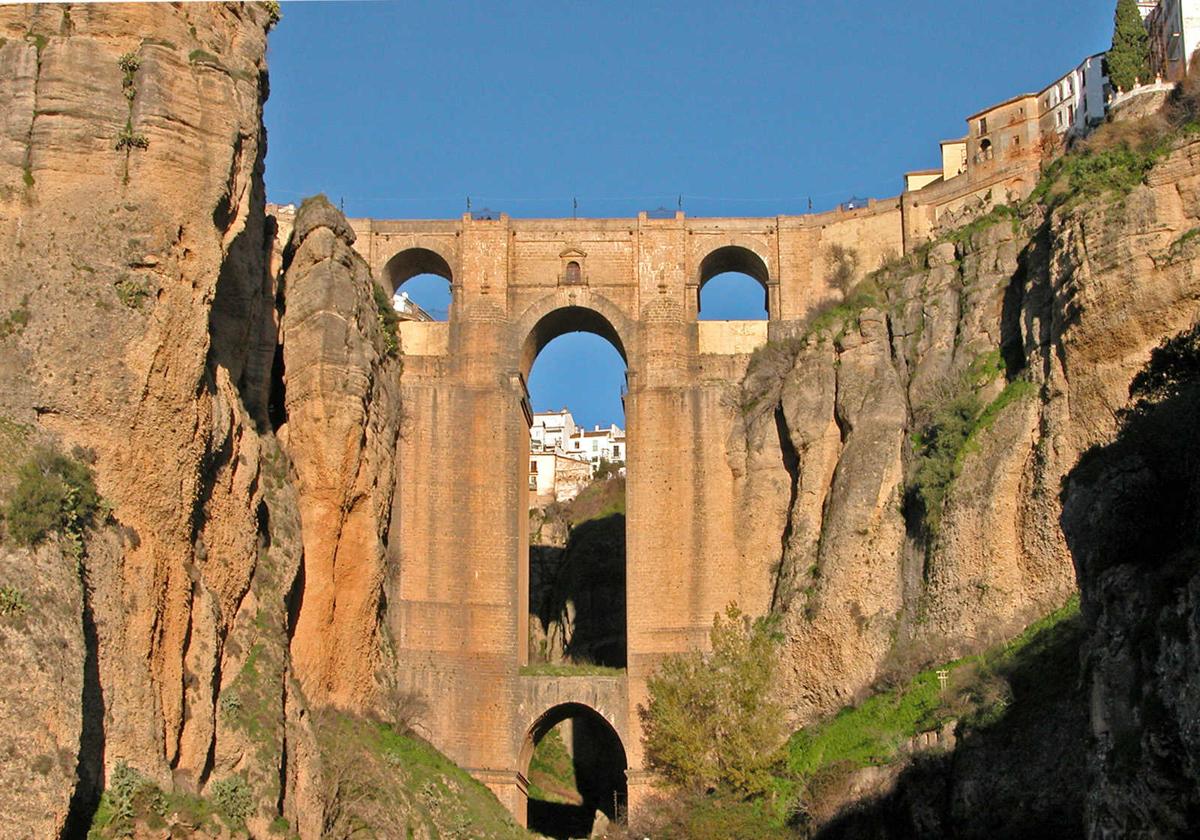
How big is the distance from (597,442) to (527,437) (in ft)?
164

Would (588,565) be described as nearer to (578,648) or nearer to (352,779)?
(578,648)

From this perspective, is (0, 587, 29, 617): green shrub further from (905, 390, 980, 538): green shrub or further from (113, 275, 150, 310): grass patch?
(905, 390, 980, 538): green shrub

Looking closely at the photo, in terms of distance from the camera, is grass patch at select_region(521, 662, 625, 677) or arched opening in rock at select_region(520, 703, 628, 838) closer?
grass patch at select_region(521, 662, 625, 677)

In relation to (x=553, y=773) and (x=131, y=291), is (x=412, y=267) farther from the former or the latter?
(x=131, y=291)

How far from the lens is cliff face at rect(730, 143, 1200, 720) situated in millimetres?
31000

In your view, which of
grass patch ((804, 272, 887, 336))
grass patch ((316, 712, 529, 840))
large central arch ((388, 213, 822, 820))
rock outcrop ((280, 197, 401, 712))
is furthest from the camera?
grass patch ((804, 272, 887, 336))

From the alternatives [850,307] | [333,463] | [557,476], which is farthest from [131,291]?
[557,476]

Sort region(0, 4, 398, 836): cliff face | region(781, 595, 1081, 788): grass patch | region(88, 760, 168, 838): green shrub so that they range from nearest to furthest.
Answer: region(88, 760, 168, 838): green shrub
region(0, 4, 398, 836): cliff face
region(781, 595, 1081, 788): grass patch

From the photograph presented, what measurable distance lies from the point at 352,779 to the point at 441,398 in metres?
12.4

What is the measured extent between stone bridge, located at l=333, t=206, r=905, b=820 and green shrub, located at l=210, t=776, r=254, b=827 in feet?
46.9

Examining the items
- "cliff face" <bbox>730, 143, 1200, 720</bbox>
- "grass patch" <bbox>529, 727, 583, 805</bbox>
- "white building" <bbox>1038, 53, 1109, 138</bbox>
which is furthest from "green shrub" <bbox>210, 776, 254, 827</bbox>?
"white building" <bbox>1038, 53, 1109, 138</bbox>

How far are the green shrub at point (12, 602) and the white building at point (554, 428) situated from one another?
68.6 metres

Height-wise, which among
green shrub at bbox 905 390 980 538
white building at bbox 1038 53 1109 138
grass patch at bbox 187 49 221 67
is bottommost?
green shrub at bbox 905 390 980 538

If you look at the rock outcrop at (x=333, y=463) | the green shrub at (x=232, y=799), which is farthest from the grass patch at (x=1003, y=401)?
the green shrub at (x=232, y=799)
